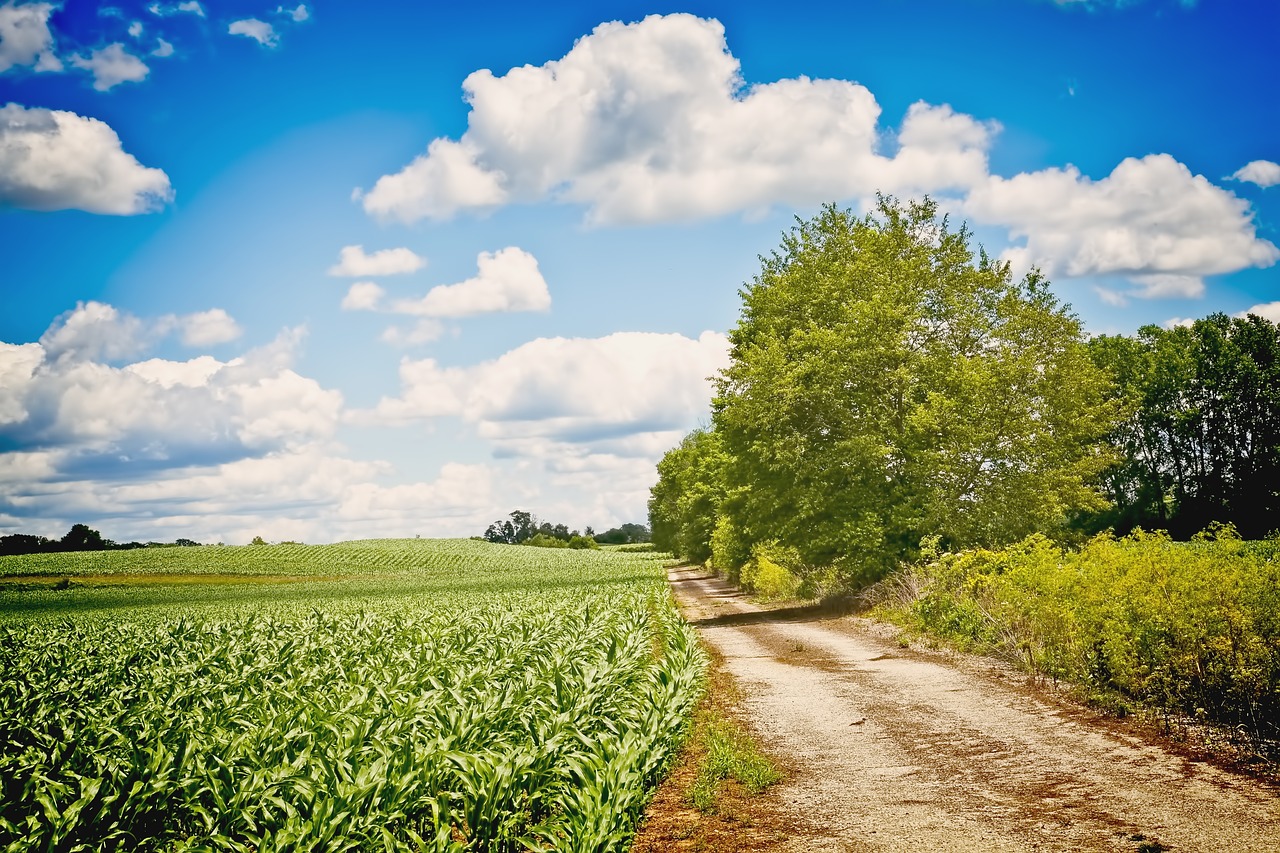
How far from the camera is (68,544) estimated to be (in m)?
117

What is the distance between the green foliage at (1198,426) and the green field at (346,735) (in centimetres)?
5239

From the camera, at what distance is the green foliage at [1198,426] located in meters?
55.0

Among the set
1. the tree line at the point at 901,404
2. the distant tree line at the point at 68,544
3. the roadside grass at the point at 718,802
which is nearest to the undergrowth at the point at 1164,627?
the roadside grass at the point at 718,802

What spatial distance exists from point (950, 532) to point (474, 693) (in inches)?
852

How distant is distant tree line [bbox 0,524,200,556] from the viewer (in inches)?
4173

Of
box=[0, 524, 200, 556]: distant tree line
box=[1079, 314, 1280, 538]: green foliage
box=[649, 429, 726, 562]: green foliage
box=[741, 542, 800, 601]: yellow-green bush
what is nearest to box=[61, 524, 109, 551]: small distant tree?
box=[0, 524, 200, 556]: distant tree line

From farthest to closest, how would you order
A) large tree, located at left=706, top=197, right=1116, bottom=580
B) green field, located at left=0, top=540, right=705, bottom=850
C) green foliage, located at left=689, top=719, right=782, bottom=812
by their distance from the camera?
large tree, located at left=706, top=197, right=1116, bottom=580
green foliage, located at left=689, top=719, right=782, bottom=812
green field, located at left=0, top=540, right=705, bottom=850

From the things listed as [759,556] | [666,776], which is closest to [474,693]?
[666,776]

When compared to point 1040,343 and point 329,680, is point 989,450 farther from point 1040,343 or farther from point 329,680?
point 329,680

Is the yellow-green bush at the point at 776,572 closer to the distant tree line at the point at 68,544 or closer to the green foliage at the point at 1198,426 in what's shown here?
the green foliage at the point at 1198,426

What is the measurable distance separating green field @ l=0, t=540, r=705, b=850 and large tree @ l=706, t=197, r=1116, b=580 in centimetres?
1268

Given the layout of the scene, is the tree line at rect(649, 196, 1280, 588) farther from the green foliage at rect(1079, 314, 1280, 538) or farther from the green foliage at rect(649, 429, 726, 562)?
the green foliage at rect(1079, 314, 1280, 538)

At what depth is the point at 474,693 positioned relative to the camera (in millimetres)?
9164

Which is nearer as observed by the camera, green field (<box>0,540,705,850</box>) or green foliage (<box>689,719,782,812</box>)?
green field (<box>0,540,705,850</box>)
